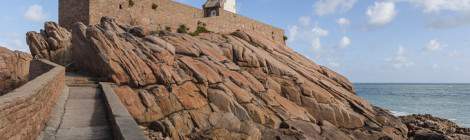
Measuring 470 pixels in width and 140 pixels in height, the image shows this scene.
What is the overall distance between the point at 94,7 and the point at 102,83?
1016cm

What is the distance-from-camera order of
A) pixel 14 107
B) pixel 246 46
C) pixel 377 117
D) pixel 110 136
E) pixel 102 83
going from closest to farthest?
pixel 14 107, pixel 110 136, pixel 102 83, pixel 377 117, pixel 246 46

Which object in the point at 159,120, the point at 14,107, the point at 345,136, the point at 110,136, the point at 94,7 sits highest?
the point at 94,7

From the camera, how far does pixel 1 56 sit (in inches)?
989

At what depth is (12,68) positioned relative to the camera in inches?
1000

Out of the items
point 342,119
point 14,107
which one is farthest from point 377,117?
point 14,107

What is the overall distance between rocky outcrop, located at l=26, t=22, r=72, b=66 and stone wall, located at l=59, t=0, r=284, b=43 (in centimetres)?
184

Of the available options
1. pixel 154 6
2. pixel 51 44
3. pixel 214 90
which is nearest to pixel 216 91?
pixel 214 90

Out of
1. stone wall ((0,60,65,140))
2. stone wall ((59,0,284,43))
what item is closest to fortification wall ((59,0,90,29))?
stone wall ((59,0,284,43))

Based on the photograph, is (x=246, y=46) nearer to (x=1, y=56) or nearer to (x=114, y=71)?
(x=114, y=71)

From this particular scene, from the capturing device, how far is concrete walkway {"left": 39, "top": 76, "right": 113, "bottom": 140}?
912 centimetres

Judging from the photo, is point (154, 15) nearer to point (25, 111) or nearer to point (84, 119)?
point (84, 119)

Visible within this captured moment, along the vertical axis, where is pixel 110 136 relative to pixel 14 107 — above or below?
below

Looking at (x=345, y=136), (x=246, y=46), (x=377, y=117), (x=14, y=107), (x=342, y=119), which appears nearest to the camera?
(x=14, y=107)

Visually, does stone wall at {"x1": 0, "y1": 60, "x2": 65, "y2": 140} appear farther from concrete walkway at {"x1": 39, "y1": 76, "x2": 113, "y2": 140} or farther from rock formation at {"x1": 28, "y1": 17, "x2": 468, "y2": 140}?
rock formation at {"x1": 28, "y1": 17, "x2": 468, "y2": 140}
